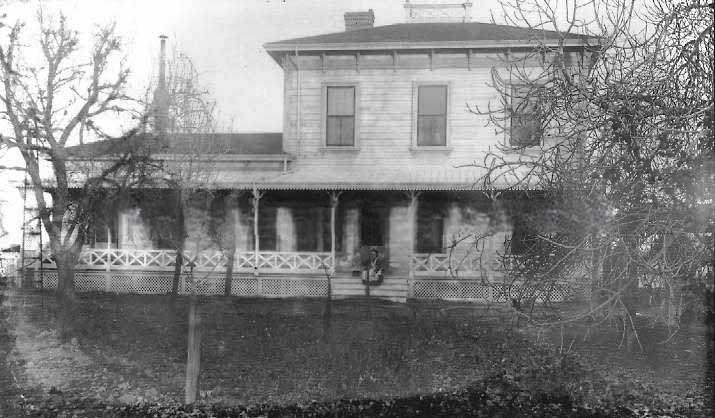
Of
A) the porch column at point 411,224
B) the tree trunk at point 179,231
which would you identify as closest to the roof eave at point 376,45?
the porch column at point 411,224

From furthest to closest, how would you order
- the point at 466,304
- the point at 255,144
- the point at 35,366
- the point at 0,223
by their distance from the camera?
the point at 255,144
the point at 466,304
the point at 35,366
the point at 0,223

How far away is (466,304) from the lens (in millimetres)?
11359

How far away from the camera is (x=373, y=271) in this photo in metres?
11.8

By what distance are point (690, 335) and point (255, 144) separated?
1058cm

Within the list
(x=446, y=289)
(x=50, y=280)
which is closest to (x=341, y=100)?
(x=446, y=289)

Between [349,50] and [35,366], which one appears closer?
[35,366]

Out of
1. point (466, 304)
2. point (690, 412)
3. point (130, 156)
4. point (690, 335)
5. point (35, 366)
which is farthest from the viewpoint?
point (466, 304)

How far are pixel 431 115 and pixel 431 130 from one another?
14.9 inches

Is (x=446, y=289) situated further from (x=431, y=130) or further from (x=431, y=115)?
(x=431, y=115)

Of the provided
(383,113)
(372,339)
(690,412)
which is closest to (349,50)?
(383,113)

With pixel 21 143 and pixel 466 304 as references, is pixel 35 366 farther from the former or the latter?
pixel 466 304

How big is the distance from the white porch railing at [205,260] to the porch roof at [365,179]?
5.06 feet

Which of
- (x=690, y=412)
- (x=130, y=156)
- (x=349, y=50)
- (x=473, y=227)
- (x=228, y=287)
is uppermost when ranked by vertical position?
(x=349, y=50)

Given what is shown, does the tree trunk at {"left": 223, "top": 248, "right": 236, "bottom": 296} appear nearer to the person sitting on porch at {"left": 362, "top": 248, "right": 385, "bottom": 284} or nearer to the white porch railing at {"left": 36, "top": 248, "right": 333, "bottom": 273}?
the white porch railing at {"left": 36, "top": 248, "right": 333, "bottom": 273}
